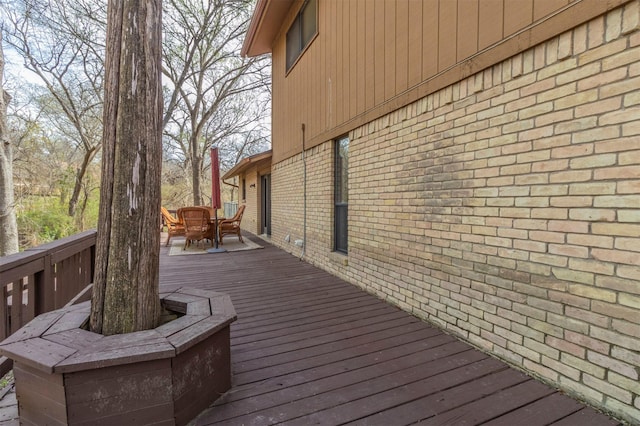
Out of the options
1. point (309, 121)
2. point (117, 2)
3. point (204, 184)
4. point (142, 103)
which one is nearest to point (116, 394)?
point (142, 103)

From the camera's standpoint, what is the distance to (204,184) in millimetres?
23781

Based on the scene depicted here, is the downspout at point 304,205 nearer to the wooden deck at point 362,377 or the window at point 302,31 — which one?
the window at point 302,31

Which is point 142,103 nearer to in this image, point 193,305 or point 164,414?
point 193,305

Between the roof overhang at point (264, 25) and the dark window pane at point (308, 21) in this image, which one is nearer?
the dark window pane at point (308, 21)

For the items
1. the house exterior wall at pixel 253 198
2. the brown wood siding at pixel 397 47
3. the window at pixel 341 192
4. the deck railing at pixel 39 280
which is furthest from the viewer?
the house exterior wall at pixel 253 198

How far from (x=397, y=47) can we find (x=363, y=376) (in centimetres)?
329

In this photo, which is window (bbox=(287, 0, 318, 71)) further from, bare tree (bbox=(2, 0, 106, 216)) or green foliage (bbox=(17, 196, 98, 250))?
green foliage (bbox=(17, 196, 98, 250))

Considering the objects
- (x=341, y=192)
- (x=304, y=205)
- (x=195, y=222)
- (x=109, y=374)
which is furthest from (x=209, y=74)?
(x=109, y=374)

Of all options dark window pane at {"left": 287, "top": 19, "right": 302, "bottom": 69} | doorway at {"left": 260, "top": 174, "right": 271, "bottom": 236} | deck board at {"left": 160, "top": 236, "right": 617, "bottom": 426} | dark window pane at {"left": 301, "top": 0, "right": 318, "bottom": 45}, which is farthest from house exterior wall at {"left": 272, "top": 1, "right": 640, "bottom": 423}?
doorway at {"left": 260, "top": 174, "right": 271, "bottom": 236}

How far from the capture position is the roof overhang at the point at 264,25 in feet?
22.0

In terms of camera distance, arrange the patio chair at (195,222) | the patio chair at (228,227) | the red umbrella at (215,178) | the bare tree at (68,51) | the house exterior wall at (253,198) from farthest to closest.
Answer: the house exterior wall at (253,198)
the bare tree at (68,51)
the patio chair at (228,227)
the red umbrella at (215,178)
the patio chair at (195,222)

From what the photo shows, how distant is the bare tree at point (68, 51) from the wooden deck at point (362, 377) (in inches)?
470

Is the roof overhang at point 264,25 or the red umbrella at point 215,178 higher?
the roof overhang at point 264,25

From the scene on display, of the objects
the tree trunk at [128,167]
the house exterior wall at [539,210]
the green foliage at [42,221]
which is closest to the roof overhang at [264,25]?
the house exterior wall at [539,210]
